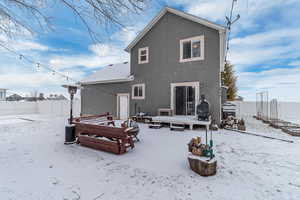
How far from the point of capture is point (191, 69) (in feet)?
27.8

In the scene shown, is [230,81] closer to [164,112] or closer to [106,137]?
[164,112]

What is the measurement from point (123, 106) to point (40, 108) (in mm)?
15238

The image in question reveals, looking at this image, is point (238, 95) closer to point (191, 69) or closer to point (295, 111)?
point (295, 111)

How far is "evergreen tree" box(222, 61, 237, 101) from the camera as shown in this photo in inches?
811

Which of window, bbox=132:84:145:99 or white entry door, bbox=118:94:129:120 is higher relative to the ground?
window, bbox=132:84:145:99

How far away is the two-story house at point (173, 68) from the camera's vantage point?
7930 millimetres

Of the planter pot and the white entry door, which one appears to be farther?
the white entry door

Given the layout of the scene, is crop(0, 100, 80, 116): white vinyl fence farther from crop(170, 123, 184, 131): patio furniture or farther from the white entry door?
crop(170, 123, 184, 131): patio furniture

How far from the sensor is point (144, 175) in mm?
2900

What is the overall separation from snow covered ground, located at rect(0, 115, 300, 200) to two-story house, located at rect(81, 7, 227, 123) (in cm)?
445

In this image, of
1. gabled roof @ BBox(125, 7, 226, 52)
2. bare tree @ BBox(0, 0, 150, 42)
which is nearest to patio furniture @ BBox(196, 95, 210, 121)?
gabled roof @ BBox(125, 7, 226, 52)

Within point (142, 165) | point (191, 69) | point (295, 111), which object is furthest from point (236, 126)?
point (295, 111)

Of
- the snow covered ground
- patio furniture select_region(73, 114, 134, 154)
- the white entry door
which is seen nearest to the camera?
the snow covered ground

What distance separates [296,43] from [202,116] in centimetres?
798
